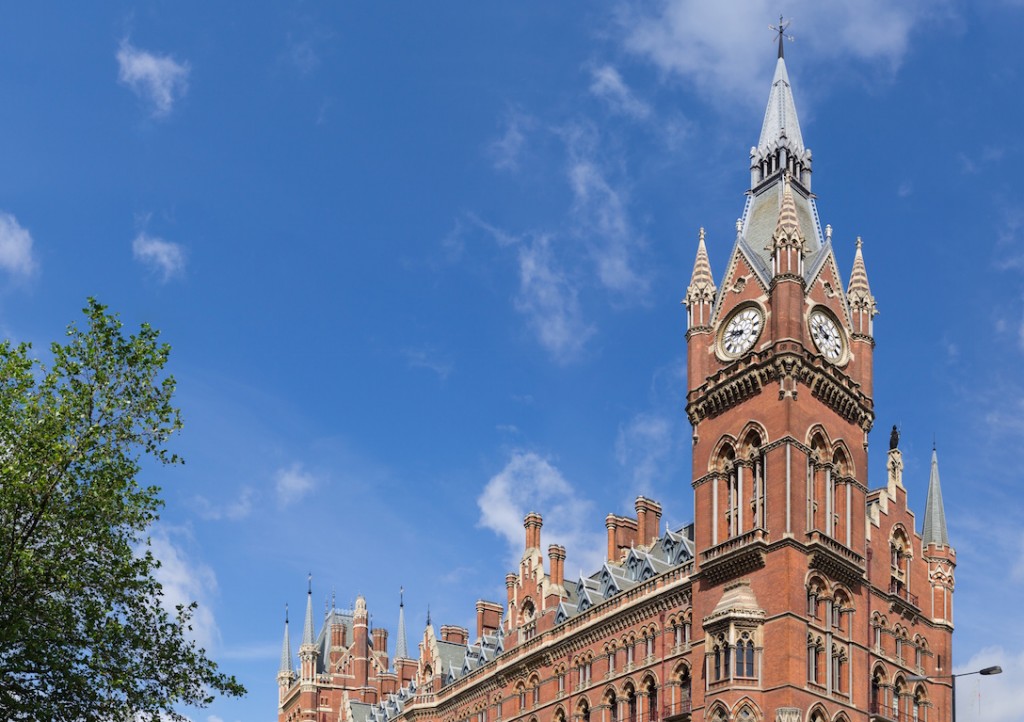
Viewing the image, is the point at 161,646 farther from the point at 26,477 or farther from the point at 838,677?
the point at 838,677

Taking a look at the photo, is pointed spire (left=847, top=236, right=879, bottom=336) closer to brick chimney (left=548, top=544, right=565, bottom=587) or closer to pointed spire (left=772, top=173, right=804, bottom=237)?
pointed spire (left=772, top=173, right=804, bottom=237)

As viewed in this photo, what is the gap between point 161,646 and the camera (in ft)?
129

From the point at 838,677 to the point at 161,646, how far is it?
37727mm

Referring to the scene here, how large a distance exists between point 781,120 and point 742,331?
17.5 m

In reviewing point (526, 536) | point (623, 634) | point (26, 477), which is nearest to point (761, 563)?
point (623, 634)

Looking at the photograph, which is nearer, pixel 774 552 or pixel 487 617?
pixel 774 552

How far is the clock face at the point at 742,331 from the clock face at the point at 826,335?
2867mm

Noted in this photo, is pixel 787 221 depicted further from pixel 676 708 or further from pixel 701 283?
pixel 676 708

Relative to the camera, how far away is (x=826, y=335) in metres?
72.3

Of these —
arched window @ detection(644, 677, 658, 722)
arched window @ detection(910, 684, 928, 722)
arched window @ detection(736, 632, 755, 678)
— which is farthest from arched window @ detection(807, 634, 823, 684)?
arched window @ detection(644, 677, 658, 722)

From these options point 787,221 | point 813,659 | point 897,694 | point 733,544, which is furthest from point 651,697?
point 787,221

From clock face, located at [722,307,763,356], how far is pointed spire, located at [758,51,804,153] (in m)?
14.4

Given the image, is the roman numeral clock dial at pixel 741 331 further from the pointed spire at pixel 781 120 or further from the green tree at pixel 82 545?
the green tree at pixel 82 545

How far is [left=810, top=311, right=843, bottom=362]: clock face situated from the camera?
234 feet
